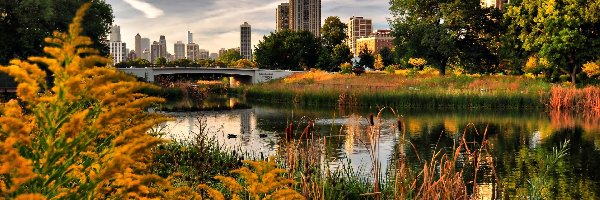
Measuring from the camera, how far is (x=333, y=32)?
101562mm

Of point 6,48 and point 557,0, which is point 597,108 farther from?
point 6,48

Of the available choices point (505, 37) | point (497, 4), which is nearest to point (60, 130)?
point (505, 37)

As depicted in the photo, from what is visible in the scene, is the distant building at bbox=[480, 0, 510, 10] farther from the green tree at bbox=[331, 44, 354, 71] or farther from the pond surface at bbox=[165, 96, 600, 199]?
the pond surface at bbox=[165, 96, 600, 199]

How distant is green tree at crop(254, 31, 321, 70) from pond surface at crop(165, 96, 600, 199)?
55.2 meters

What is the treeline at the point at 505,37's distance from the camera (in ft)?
159

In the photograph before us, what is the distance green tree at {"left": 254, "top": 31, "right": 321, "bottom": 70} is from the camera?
97625 millimetres

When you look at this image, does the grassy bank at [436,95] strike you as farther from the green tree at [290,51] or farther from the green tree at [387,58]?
the green tree at [387,58]

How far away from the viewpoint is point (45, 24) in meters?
52.9

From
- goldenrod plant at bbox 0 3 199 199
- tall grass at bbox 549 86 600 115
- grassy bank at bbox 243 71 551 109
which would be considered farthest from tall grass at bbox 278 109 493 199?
grassy bank at bbox 243 71 551 109

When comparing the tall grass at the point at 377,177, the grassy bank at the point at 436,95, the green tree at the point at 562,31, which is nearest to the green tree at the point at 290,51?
the grassy bank at the point at 436,95

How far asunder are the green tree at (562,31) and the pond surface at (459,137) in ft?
46.6

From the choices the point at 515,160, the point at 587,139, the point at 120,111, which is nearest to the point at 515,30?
the point at 587,139

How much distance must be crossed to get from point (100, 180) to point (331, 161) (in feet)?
51.9

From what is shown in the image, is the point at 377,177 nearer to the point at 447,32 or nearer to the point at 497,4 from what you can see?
the point at 447,32
